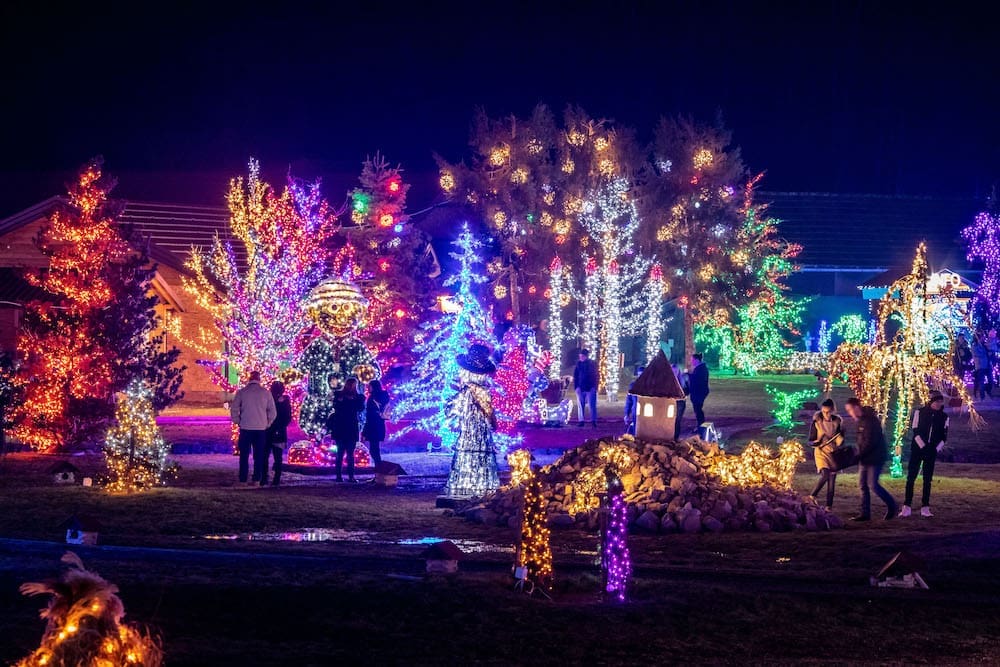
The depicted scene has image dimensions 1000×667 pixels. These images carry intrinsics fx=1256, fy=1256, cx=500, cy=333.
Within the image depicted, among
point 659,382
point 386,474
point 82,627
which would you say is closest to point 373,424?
point 386,474

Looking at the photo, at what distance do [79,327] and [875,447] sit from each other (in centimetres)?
1653

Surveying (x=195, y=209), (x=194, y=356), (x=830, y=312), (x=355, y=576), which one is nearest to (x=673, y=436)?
(x=355, y=576)

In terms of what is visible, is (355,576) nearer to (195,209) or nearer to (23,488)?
(23,488)

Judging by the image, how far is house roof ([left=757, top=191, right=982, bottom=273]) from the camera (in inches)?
2223

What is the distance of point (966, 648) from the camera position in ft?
32.2

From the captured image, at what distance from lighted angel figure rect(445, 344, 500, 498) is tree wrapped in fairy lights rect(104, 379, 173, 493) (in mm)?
4320

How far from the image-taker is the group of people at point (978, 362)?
3488 centimetres

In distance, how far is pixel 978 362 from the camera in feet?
116

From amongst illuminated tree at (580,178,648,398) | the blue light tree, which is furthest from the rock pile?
illuminated tree at (580,178,648,398)

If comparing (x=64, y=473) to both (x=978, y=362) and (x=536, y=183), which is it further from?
(x=536, y=183)

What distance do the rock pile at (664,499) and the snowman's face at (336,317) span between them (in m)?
6.64

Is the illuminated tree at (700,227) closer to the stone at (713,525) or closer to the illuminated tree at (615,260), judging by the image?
the illuminated tree at (615,260)

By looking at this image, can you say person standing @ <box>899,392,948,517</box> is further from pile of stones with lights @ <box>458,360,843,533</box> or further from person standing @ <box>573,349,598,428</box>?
person standing @ <box>573,349,598,428</box>

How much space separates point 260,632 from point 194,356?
30871 mm
